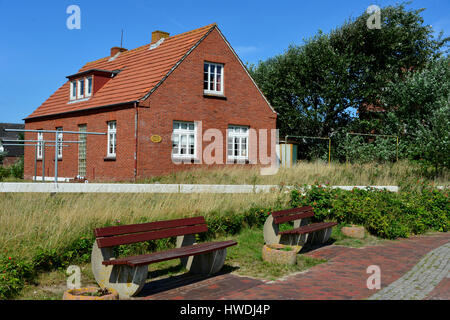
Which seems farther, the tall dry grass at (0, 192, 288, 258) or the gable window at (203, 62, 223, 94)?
the gable window at (203, 62, 223, 94)

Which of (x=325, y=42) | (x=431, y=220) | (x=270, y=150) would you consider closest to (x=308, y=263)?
(x=431, y=220)

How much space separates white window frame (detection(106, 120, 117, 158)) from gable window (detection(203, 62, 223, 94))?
478 cm

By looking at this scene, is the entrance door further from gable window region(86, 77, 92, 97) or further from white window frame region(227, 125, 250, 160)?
white window frame region(227, 125, 250, 160)

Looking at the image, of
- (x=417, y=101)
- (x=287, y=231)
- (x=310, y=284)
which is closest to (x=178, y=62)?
(x=417, y=101)

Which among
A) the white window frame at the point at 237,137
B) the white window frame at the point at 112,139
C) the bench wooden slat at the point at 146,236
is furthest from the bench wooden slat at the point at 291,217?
the white window frame at the point at 112,139

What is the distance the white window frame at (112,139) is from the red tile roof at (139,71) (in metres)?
1.03

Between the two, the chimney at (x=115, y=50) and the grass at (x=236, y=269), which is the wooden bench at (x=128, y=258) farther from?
the chimney at (x=115, y=50)

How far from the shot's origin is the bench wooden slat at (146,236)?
5824 mm

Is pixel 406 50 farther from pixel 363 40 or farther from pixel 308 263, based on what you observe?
pixel 308 263

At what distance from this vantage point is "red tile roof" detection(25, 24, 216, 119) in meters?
21.4

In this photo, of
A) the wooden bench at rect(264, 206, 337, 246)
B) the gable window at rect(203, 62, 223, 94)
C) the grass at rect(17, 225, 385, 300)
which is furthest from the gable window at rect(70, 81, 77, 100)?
the wooden bench at rect(264, 206, 337, 246)

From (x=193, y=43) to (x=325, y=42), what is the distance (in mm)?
11630

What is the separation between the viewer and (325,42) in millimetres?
30016

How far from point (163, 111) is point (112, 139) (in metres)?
3.34
